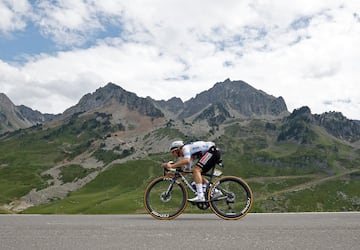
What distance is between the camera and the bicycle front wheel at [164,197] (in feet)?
40.2

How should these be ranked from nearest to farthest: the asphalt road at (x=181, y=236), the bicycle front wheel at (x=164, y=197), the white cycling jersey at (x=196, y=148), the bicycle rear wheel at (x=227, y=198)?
1. the asphalt road at (x=181, y=236)
2. the bicycle rear wheel at (x=227, y=198)
3. the bicycle front wheel at (x=164, y=197)
4. the white cycling jersey at (x=196, y=148)

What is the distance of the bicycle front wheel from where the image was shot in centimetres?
1224

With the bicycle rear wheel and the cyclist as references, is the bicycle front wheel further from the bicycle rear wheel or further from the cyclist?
the bicycle rear wheel

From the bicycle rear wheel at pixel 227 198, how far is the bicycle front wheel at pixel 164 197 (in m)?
1.00

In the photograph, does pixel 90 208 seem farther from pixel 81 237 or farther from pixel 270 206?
pixel 81 237

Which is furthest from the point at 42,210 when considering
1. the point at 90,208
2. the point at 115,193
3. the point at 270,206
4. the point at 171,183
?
the point at 171,183

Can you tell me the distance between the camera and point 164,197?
12773 mm

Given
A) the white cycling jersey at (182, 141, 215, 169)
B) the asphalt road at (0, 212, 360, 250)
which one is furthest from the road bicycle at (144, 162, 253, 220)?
the asphalt road at (0, 212, 360, 250)

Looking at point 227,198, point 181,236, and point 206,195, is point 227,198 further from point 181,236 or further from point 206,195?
point 181,236

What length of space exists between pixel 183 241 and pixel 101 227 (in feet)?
9.77

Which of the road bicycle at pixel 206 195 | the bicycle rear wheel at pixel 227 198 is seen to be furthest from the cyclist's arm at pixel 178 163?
the bicycle rear wheel at pixel 227 198

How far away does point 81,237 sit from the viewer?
27.0 feet

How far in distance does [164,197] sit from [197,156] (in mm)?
1891

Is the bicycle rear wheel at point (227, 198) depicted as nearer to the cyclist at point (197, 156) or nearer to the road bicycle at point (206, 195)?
the road bicycle at point (206, 195)
